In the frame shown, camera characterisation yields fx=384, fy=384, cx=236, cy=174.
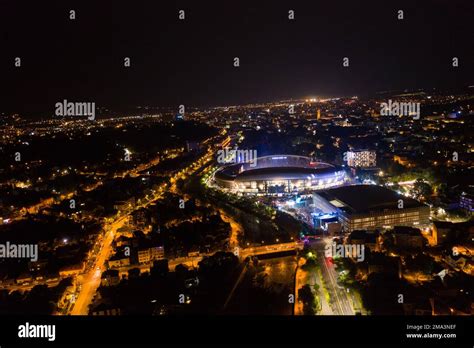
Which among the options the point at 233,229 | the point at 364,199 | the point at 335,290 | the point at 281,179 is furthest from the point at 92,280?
the point at 281,179

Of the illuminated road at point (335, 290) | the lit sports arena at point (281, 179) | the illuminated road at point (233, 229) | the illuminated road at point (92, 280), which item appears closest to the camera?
the illuminated road at point (335, 290)

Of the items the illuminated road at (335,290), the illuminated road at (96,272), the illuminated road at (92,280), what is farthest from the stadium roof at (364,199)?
the illuminated road at (92,280)

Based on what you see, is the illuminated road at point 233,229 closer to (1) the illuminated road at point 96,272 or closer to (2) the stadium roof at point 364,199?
(1) the illuminated road at point 96,272

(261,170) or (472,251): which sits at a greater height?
(261,170)

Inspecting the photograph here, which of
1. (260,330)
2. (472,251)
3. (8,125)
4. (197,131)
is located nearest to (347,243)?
(472,251)

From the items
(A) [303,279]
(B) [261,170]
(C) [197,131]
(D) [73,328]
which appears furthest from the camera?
(C) [197,131]

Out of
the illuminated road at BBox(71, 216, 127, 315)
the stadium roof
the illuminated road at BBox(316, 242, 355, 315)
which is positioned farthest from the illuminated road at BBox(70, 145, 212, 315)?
the stadium roof

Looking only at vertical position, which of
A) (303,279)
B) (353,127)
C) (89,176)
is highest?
(353,127)

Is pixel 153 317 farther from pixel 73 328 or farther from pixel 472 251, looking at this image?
pixel 472 251

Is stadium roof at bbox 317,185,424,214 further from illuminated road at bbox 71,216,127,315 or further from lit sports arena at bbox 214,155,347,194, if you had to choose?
illuminated road at bbox 71,216,127,315

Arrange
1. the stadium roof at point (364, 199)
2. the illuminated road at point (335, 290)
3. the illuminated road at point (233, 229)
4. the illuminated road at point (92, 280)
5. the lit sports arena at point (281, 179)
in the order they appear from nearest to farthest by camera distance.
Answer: the illuminated road at point (335, 290), the illuminated road at point (92, 280), the illuminated road at point (233, 229), the stadium roof at point (364, 199), the lit sports arena at point (281, 179)

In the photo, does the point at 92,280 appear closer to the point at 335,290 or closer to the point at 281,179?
the point at 335,290
